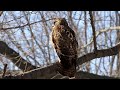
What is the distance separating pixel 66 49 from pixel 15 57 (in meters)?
1.52

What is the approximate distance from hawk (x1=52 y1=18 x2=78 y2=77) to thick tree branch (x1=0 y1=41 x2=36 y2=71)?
111 cm

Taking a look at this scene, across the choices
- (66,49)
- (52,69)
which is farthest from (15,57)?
(66,49)

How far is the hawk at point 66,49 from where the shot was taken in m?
2.21

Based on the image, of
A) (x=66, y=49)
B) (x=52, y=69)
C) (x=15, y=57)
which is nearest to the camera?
(x=66, y=49)

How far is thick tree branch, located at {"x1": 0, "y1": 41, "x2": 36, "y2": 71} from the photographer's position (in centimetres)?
348

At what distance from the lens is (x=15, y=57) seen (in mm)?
3658

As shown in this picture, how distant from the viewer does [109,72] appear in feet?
16.2

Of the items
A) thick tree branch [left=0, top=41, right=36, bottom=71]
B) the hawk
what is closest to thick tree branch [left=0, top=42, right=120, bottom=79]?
the hawk

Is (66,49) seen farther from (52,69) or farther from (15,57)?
(15,57)

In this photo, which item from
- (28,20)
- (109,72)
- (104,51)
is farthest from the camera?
(109,72)
